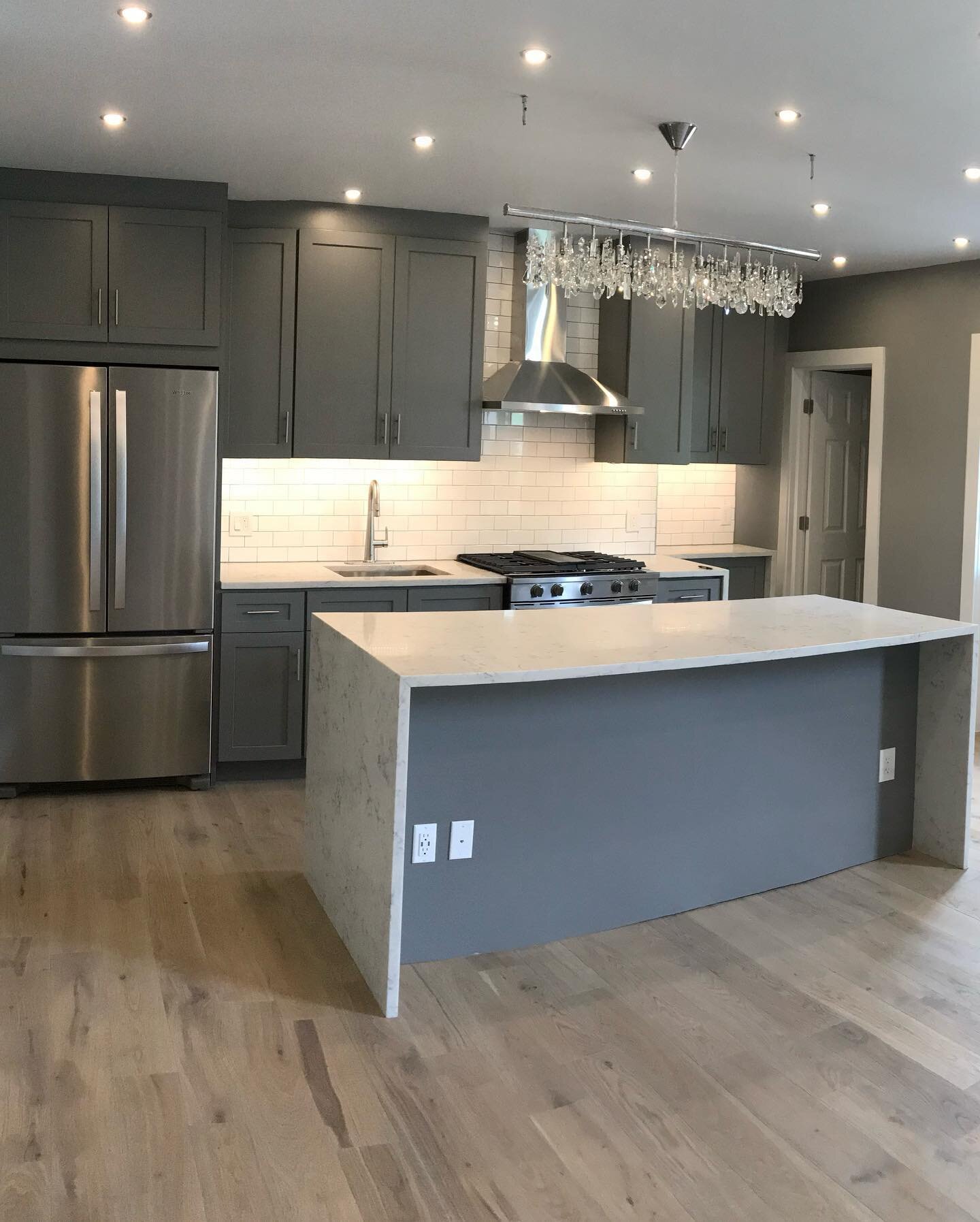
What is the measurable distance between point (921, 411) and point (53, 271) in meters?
4.60

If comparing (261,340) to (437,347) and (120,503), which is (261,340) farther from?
(120,503)

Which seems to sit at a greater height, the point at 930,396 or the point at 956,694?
the point at 930,396

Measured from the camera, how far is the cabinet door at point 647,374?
621cm

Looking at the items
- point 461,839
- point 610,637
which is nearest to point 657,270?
point 610,637

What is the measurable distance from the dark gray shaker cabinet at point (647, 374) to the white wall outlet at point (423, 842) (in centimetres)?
341

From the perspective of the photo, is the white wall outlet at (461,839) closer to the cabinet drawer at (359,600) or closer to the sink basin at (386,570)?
the cabinet drawer at (359,600)

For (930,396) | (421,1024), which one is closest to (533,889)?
(421,1024)

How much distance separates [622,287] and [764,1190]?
263 centimetres

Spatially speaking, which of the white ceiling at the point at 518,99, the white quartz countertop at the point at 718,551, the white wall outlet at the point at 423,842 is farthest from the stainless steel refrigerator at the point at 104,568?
the white quartz countertop at the point at 718,551

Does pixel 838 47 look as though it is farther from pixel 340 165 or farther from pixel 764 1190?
pixel 764 1190

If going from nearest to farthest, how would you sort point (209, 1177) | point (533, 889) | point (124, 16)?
1. point (209, 1177)
2. point (124, 16)
3. point (533, 889)

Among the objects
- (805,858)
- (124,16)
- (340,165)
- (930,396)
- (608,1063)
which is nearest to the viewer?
(608,1063)

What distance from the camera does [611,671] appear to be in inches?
125

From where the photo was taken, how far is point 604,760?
11.8ft
